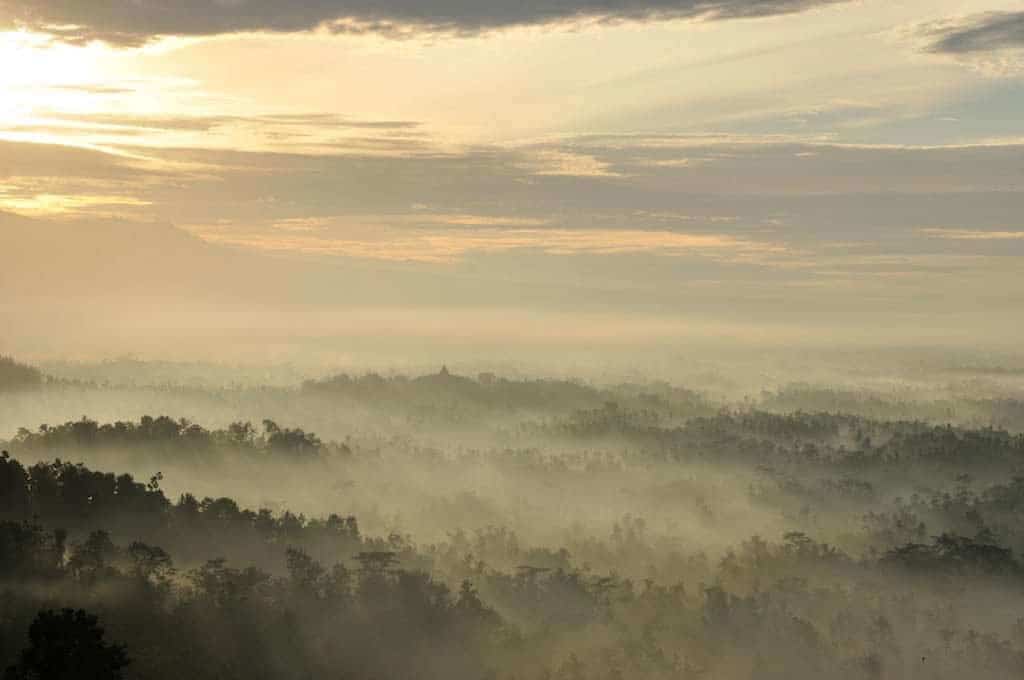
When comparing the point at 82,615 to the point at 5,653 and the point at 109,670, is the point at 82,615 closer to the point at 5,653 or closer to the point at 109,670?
the point at 109,670

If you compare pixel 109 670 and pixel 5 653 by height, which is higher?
pixel 109 670

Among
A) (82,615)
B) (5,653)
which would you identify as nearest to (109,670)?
(82,615)

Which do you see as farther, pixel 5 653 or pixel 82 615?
pixel 5 653

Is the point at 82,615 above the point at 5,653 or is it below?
above

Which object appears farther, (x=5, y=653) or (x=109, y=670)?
(x=5, y=653)
